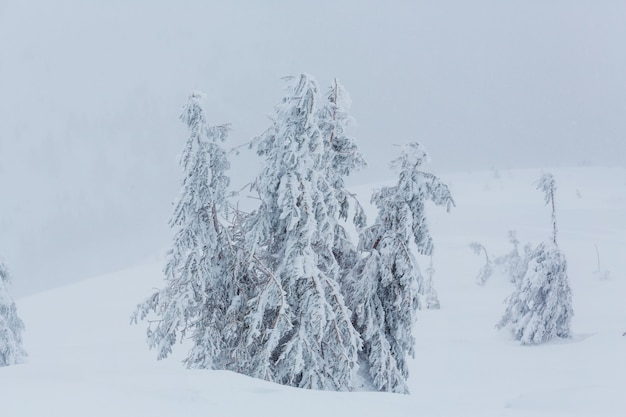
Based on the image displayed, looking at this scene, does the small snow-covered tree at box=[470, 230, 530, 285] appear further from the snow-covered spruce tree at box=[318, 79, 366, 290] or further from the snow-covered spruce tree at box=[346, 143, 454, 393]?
the snow-covered spruce tree at box=[318, 79, 366, 290]

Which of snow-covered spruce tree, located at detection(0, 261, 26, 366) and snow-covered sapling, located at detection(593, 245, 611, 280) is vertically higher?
snow-covered sapling, located at detection(593, 245, 611, 280)

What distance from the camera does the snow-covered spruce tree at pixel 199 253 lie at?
387 inches

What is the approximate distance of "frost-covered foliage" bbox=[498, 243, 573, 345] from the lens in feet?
88.5

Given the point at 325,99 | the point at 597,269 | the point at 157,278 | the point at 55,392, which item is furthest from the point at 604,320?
the point at 157,278

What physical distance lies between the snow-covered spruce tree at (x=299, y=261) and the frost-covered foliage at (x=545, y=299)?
19.6 m

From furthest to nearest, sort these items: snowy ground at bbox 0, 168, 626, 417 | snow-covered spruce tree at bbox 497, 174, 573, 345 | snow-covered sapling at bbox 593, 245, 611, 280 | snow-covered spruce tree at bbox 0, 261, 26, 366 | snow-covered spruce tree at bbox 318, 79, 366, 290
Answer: snow-covered sapling at bbox 593, 245, 611, 280 → snow-covered spruce tree at bbox 497, 174, 573, 345 → snow-covered spruce tree at bbox 0, 261, 26, 366 → snow-covered spruce tree at bbox 318, 79, 366, 290 → snowy ground at bbox 0, 168, 626, 417

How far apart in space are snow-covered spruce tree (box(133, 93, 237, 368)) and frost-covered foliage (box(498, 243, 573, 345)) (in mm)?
20693

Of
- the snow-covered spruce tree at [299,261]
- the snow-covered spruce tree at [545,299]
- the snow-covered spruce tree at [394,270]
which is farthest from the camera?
the snow-covered spruce tree at [545,299]

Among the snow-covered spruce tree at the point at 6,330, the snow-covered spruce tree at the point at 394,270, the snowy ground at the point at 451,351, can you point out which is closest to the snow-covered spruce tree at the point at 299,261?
the snow-covered spruce tree at the point at 394,270

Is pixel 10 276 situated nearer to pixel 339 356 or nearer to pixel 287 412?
pixel 339 356

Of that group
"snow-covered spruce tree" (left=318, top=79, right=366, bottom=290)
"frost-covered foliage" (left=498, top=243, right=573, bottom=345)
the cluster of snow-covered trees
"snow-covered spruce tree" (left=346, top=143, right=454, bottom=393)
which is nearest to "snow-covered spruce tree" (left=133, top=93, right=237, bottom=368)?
the cluster of snow-covered trees

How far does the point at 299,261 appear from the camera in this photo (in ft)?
30.9

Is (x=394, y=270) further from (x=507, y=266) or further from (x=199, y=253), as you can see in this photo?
(x=507, y=266)

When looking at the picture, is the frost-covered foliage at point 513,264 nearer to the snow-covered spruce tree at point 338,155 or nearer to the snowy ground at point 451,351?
the snowy ground at point 451,351
